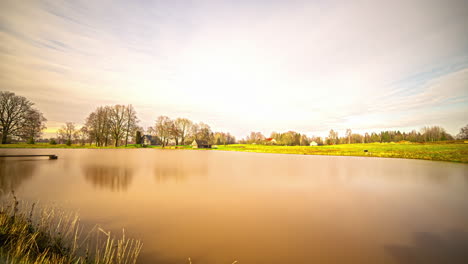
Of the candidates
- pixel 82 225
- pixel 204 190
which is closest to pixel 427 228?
pixel 204 190

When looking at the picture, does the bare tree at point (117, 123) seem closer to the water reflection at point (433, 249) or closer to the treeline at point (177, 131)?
the treeline at point (177, 131)

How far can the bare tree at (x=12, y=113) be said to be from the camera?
27.0 meters

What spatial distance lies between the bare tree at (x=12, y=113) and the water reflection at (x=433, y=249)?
46801mm

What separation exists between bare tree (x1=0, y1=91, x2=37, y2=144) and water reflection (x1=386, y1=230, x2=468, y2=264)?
154ft

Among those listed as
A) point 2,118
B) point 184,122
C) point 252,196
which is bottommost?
point 252,196

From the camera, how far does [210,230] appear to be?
409 centimetres

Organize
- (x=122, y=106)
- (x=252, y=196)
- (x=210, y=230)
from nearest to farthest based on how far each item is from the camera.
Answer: (x=210, y=230) → (x=252, y=196) → (x=122, y=106)

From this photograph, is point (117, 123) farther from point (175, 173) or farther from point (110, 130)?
point (175, 173)

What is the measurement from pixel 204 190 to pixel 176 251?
15.5ft

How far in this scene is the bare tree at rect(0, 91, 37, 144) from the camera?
26984mm

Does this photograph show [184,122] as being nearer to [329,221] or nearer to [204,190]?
[204,190]

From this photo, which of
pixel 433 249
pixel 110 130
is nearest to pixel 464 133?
pixel 433 249

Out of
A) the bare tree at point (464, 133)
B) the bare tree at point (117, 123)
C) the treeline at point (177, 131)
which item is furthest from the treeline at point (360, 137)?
the bare tree at point (117, 123)

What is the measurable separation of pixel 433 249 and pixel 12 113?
47933 millimetres
